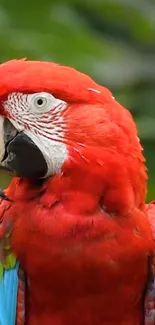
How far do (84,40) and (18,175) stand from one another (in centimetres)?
65

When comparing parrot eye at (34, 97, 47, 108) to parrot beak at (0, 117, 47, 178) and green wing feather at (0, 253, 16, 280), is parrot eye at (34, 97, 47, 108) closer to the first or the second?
parrot beak at (0, 117, 47, 178)

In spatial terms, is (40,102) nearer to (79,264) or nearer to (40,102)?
(40,102)

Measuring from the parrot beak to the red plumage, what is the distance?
5 cm

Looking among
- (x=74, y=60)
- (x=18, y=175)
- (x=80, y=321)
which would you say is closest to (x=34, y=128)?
(x=18, y=175)

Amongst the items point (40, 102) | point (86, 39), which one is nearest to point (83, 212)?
point (40, 102)

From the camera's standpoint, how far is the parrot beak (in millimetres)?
1826

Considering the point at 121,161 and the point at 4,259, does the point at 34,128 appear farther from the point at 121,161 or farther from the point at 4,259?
the point at 4,259

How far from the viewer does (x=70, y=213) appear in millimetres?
1877

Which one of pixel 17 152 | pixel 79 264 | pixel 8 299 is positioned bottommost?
pixel 8 299

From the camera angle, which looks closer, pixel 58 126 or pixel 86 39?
pixel 58 126

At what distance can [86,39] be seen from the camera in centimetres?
243

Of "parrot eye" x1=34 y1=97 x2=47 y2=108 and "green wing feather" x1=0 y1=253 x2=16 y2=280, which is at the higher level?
"parrot eye" x1=34 y1=97 x2=47 y2=108

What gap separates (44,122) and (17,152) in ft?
0.25

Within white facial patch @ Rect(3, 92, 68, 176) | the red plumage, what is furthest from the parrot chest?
white facial patch @ Rect(3, 92, 68, 176)
